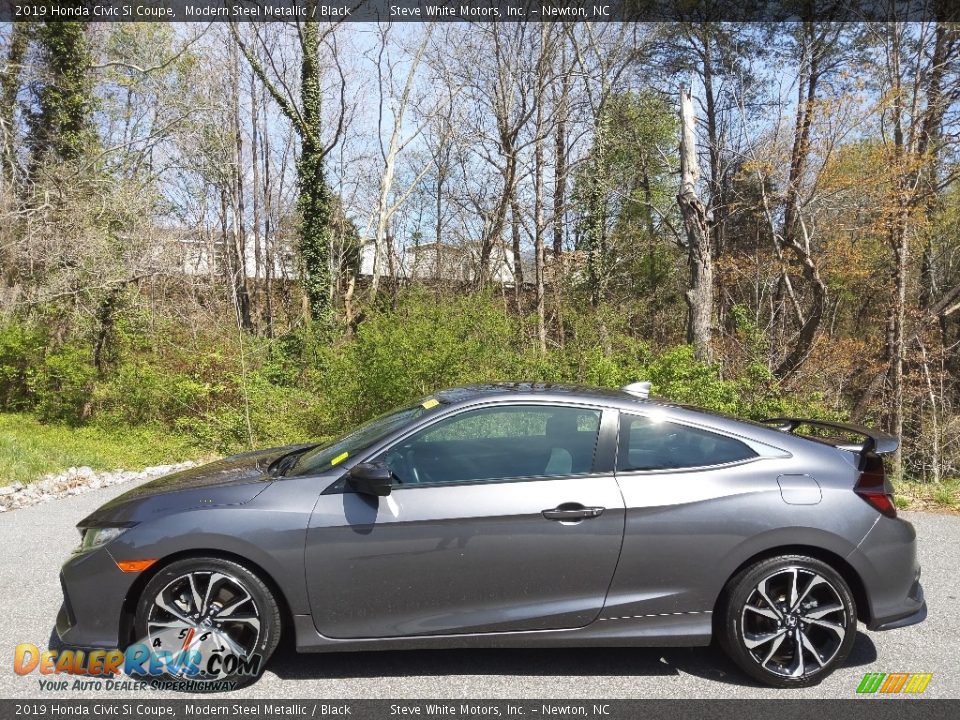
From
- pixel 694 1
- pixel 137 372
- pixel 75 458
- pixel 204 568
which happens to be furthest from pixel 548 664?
pixel 694 1

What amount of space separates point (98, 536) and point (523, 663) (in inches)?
91.6

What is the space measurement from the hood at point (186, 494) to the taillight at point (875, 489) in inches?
123

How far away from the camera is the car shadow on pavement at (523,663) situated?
12.5 ft

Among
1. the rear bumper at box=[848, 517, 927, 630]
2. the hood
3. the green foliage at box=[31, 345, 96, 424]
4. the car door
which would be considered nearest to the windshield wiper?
the hood

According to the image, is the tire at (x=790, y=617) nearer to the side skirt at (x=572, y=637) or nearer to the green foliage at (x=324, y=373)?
the side skirt at (x=572, y=637)

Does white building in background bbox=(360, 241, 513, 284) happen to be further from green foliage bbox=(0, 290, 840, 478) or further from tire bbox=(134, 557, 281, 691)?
tire bbox=(134, 557, 281, 691)

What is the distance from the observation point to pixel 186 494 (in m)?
3.87

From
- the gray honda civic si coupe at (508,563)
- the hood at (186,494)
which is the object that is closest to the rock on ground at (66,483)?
the hood at (186,494)

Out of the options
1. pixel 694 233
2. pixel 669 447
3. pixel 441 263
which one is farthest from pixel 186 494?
pixel 441 263

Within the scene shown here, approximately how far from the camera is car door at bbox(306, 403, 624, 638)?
142 inches

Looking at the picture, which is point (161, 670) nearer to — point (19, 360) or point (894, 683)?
point (894, 683)

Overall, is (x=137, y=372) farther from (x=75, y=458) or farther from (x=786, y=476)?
(x=786, y=476)

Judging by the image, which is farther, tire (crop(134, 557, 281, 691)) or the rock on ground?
the rock on ground

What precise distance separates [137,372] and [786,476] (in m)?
13.0
